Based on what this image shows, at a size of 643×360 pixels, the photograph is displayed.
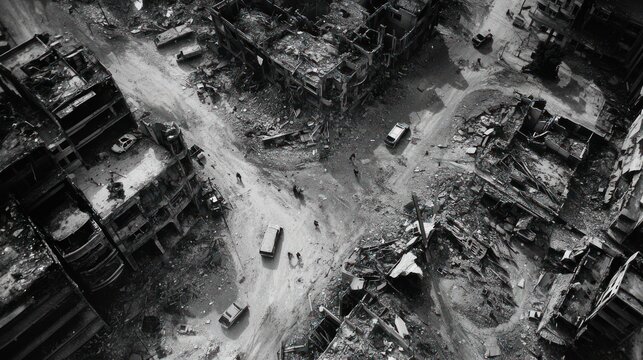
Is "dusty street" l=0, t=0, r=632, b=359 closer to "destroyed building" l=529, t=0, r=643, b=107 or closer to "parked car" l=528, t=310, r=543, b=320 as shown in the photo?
"parked car" l=528, t=310, r=543, b=320

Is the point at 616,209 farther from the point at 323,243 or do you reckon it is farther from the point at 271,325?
the point at 271,325

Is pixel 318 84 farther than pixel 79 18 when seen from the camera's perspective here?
No

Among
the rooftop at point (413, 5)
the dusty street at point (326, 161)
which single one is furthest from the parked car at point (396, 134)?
A: the rooftop at point (413, 5)

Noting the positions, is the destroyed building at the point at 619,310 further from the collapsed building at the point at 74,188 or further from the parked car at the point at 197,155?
the parked car at the point at 197,155

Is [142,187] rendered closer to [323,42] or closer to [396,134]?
[396,134]

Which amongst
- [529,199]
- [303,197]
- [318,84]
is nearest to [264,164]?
[303,197]

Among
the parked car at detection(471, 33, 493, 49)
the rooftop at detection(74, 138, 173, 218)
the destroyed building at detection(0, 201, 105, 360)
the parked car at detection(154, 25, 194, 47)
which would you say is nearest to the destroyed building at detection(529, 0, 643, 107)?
the parked car at detection(471, 33, 493, 49)
